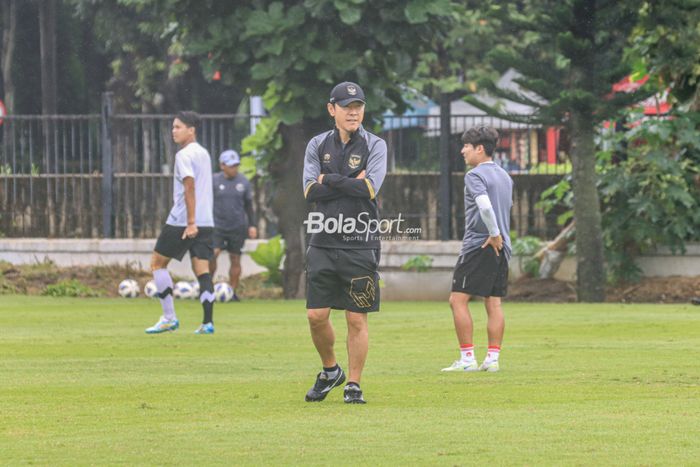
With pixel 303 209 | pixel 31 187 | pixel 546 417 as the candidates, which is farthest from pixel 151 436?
pixel 31 187

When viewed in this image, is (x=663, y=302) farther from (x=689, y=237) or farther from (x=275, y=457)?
(x=275, y=457)

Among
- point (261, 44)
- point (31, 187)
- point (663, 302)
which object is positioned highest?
point (261, 44)

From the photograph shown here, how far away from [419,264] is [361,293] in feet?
42.1

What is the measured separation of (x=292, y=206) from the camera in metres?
23.1

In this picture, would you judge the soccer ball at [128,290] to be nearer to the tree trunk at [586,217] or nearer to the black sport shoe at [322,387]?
the tree trunk at [586,217]

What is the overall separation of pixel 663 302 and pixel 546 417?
1237cm

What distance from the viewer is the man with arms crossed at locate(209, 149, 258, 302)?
72.3 ft

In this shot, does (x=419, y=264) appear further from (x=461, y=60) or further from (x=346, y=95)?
(x=461, y=60)

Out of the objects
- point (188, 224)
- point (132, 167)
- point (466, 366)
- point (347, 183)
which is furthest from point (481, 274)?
point (132, 167)

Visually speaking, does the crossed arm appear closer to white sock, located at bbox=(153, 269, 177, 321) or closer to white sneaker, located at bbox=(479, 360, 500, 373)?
white sneaker, located at bbox=(479, 360, 500, 373)

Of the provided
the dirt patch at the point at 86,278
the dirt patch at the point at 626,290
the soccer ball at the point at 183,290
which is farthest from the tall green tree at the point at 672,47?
the soccer ball at the point at 183,290

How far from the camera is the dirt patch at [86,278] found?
23.0 metres

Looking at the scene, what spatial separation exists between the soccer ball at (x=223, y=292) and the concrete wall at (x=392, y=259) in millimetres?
2181

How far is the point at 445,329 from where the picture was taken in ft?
53.0
